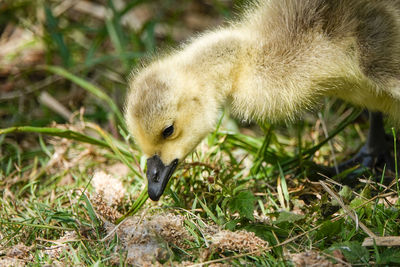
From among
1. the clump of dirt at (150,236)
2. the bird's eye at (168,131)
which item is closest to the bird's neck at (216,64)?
the bird's eye at (168,131)

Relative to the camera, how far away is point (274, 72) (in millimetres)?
1646

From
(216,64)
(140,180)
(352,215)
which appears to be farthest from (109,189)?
(352,215)

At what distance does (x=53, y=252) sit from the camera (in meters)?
1.49

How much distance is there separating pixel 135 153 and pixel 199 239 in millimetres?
733

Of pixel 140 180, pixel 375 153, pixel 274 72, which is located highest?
pixel 274 72

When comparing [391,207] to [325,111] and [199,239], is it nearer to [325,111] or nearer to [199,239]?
[199,239]

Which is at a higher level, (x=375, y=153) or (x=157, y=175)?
(x=157, y=175)

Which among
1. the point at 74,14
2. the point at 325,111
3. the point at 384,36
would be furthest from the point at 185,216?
the point at 74,14

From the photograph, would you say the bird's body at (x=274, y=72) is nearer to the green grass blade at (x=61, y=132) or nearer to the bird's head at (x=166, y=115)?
the bird's head at (x=166, y=115)

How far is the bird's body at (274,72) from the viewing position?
158cm

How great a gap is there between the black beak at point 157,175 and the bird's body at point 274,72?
18 mm

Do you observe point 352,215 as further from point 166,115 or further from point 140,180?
point 140,180

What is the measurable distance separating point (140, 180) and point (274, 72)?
71 centimetres

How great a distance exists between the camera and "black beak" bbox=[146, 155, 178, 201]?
1623 millimetres
